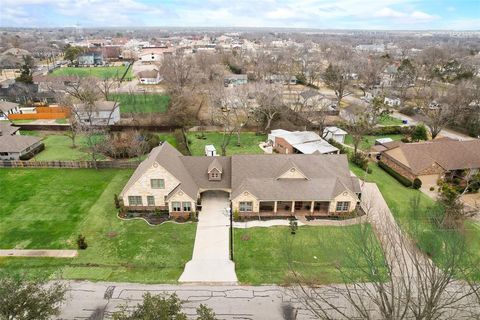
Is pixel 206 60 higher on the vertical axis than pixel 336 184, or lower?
higher

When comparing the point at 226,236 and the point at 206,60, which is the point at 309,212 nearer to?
the point at 226,236

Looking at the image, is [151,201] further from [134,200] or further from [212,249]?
[212,249]

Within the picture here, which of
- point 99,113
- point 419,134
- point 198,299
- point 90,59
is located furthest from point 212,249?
point 90,59

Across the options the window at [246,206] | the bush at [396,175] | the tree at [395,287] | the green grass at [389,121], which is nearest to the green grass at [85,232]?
the window at [246,206]

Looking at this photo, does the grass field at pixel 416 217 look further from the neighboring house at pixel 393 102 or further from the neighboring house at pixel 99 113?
the neighboring house at pixel 99 113

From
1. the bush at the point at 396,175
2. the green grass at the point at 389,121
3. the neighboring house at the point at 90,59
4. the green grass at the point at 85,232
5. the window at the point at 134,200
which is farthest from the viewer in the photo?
the neighboring house at the point at 90,59

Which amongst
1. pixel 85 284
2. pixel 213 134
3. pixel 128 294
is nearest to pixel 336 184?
pixel 128 294
